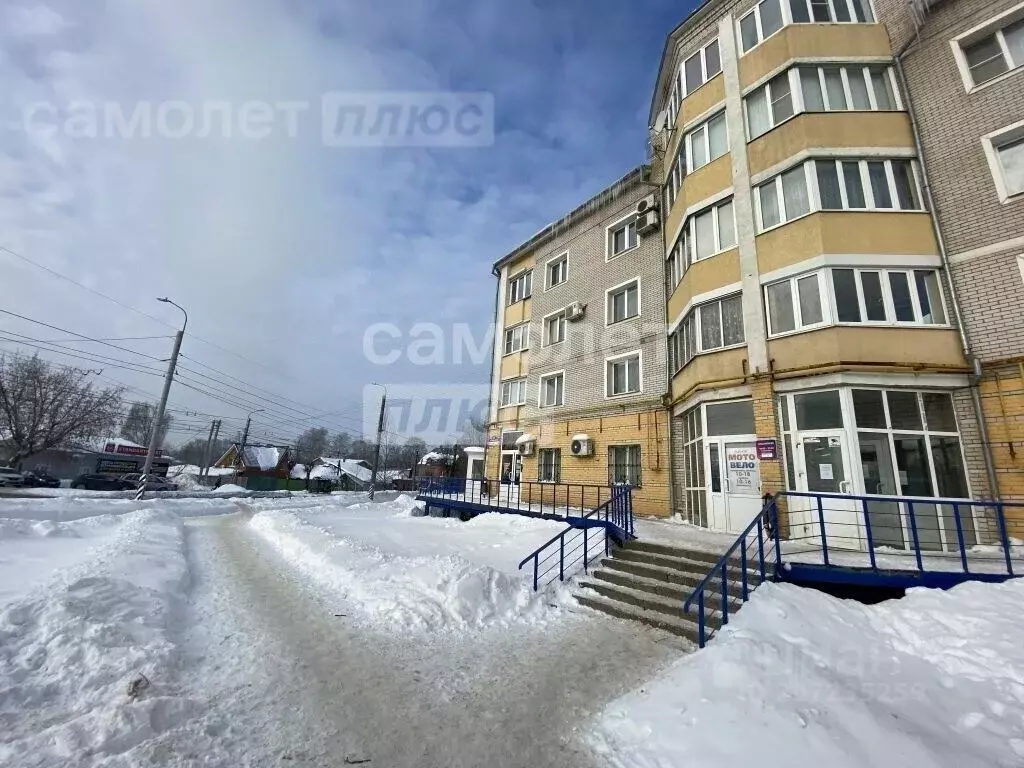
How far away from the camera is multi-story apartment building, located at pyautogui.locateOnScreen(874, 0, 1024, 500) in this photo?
817 cm

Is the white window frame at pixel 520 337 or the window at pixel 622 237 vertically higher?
the window at pixel 622 237

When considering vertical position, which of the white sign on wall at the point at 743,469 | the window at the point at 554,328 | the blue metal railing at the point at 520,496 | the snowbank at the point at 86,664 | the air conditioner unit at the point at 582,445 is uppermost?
the window at the point at 554,328

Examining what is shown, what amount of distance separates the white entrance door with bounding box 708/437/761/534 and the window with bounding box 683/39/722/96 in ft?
36.0

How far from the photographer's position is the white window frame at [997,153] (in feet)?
29.1

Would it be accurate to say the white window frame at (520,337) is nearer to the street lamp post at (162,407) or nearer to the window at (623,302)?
the window at (623,302)

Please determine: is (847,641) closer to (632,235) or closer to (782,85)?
(782,85)

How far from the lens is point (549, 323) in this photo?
762 inches

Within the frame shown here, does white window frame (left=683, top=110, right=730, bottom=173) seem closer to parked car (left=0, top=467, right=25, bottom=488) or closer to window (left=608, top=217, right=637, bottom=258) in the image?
window (left=608, top=217, right=637, bottom=258)

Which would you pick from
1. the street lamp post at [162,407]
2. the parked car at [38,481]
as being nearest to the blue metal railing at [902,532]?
the street lamp post at [162,407]

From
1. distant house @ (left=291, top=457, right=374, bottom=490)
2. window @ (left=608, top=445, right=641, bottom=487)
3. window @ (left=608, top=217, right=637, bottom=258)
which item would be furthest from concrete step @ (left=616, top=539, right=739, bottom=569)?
distant house @ (left=291, top=457, right=374, bottom=490)

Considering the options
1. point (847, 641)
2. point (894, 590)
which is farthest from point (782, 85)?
point (847, 641)

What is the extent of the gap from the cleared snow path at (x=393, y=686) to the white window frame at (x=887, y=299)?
25.6 feet

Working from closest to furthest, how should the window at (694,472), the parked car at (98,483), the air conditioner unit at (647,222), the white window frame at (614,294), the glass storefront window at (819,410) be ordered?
1. the glass storefront window at (819,410)
2. the window at (694,472)
3. the air conditioner unit at (647,222)
4. the white window frame at (614,294)
5. the parked car at (98,483)

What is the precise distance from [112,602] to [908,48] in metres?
19.2
